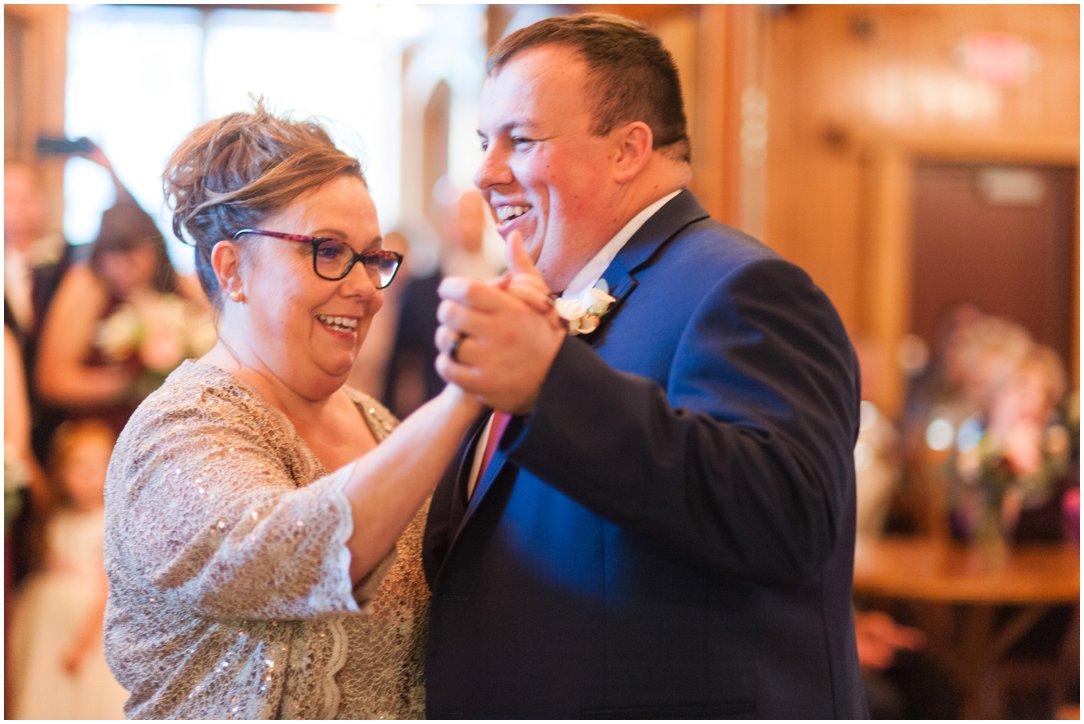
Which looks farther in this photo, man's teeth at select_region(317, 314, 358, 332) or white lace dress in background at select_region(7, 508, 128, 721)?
white lace dress in background at select_region(7, 508, 128, 721)

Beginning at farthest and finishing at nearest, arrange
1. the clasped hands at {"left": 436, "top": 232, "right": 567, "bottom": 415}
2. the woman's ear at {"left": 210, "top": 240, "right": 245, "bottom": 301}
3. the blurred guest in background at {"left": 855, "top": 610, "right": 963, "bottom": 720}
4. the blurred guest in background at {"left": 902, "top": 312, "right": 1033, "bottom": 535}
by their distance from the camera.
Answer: the blurred guest in background at {"left": 902, "top": 312, "right": 1033, "bottom": 535} < the blurred guest in background at {"left": 855, "top": 610, "right": 963, "bottom": 720} < the woman's ear at {"left": 210, "top": 240, "right": 245, "bottom": 301} < the clasped hands at {"left": 436, "top": 232, "right": 567, "bottom": 415}

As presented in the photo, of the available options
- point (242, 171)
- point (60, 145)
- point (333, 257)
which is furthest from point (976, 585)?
point (60, 145)

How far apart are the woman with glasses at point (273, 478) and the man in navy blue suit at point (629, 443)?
11 centimetres

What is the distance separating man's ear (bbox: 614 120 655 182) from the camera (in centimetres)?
182

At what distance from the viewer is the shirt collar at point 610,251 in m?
1.82

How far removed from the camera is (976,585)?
14.7 ft

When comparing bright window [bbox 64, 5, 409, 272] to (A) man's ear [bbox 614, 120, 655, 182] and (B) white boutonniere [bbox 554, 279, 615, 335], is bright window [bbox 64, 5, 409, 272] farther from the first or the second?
(B) white boutonniere [bbox 554, 279, 615, 335]

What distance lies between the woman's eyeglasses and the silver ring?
52cm

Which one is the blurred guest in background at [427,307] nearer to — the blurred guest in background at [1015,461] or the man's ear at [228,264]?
the blurred guest in background at [1015,461]

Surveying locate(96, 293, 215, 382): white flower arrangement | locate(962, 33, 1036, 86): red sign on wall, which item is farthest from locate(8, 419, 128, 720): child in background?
locate(962, 33, 1036, 86): red sign on wall

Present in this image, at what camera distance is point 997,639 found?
4.95 metres

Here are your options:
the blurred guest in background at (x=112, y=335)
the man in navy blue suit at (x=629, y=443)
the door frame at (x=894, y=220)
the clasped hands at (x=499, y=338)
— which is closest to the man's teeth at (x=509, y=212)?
the man in navy blue suit at (x=629, y=443)

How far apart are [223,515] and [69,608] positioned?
10.5 feet

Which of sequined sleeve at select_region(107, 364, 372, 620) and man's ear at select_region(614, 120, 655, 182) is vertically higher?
man's ear at select_region(614, 120, 655, 182)
